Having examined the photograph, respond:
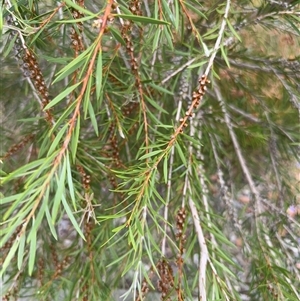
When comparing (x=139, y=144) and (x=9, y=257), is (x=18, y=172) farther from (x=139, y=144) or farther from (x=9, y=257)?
(x=139, y=144)

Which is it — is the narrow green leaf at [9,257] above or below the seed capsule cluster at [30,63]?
below

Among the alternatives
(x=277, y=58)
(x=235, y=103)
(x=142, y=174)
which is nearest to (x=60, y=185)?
(x=142, y=174)

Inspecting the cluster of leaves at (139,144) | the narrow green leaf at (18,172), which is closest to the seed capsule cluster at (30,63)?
the cluster of leaves at (139,144)

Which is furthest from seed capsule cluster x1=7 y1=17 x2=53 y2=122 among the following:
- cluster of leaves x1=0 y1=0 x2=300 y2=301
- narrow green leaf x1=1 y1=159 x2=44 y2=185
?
narrow green leaf x1=1 y1=159 x2=44 y2=185

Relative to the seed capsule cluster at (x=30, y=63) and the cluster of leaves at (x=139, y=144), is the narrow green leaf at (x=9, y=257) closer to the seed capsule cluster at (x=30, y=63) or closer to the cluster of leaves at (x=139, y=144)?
the cluster of leaves at (x=139, y=144)

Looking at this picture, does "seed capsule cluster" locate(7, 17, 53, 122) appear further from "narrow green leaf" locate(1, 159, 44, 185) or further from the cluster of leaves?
"narrow green leaf" locate(1, 159, 44, 185)

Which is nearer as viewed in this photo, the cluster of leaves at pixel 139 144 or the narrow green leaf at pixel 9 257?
the narrow green leaf at pixel 9 257

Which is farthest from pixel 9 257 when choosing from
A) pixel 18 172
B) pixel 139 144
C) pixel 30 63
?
pixel 139 144

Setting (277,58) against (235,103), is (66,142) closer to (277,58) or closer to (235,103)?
(277,58)
